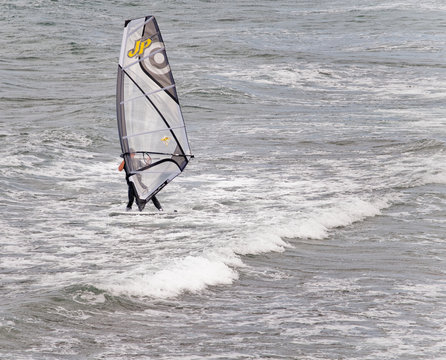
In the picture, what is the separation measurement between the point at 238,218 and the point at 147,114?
2.69m

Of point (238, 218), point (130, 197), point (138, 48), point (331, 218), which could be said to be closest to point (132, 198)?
point (130, 197)

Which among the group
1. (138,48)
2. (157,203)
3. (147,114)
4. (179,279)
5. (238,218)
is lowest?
(238,218)

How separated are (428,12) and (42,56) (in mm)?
28972

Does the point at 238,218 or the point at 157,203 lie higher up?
the point at 157,203

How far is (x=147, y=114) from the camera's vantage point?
58.6 ft

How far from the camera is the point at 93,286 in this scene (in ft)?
41.8

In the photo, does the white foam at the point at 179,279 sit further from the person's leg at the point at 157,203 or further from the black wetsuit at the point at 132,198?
the person's leg at the point at 157,203

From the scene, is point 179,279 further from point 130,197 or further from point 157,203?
point 157,203

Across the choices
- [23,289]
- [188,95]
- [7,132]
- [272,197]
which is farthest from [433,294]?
[188,95]

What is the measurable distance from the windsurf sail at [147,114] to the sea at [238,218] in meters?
0.97

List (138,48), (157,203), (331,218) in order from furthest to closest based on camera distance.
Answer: (157,203) < (138,48) < (331,218)

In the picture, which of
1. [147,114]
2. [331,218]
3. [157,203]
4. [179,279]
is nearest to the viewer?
[179,279]

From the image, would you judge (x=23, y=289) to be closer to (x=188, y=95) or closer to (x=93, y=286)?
(x=93, y=286)

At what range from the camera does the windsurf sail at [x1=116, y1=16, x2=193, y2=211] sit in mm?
17469
